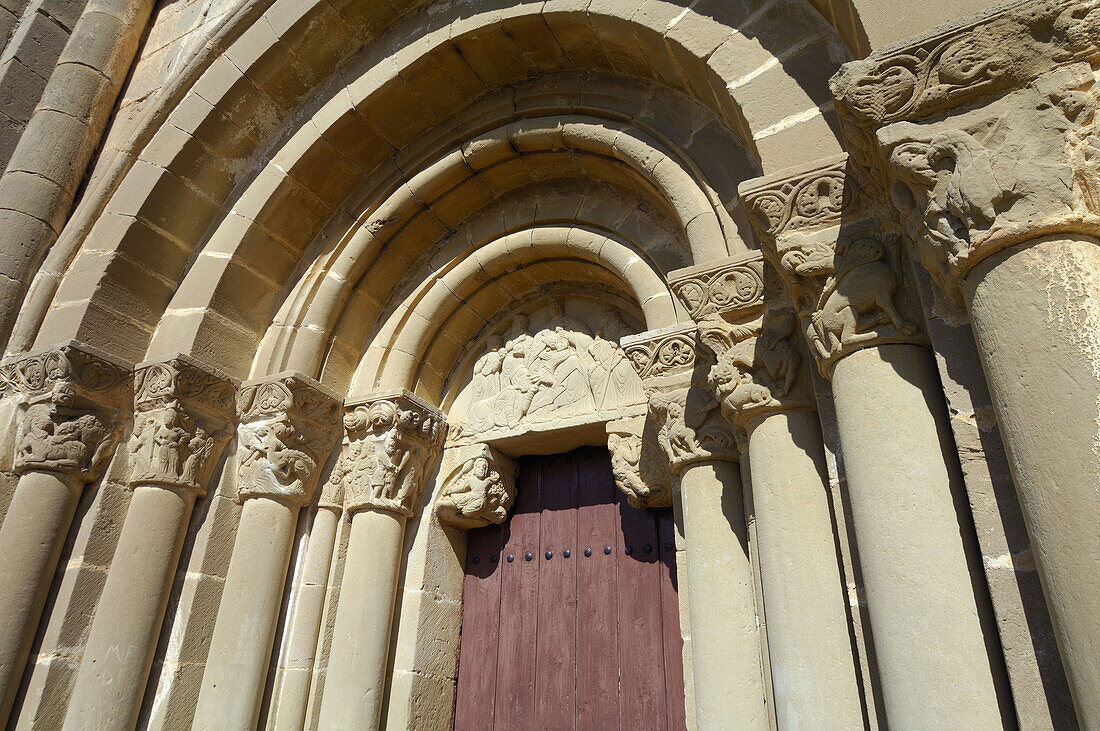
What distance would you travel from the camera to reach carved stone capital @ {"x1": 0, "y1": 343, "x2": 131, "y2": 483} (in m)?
3.43

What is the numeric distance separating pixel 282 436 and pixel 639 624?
6.42 feet

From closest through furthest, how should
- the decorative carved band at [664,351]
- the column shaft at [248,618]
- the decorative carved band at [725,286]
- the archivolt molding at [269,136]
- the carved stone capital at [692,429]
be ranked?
the decorative carved band at [725,286] → the carved stone capital at [692,429] → the decorative carved band at [664,351] → the column shaft at [248,618] → the archivolt molding at [269,136]

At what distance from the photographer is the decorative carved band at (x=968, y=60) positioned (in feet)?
5.46

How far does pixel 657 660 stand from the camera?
314cm

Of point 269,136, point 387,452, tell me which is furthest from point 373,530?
point 269,136

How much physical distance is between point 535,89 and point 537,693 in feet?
10.1

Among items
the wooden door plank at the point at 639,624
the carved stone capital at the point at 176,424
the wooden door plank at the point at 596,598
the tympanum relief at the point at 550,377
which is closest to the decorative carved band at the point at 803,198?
the tympanum relief at the point at 550,377

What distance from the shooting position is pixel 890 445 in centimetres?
190

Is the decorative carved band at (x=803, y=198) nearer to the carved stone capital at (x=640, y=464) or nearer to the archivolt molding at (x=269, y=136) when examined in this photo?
the carved stone capital at (x=640, y=464)

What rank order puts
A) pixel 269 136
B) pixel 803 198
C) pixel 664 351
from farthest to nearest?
pixel 269 136 < pixel 664 351 < pixel 803 198

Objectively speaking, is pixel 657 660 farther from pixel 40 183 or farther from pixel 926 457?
pixel 40 183

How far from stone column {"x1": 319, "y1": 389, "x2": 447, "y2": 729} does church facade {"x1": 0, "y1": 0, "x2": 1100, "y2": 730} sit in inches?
0.8

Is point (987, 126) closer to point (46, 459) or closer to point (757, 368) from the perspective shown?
point (757, 368)

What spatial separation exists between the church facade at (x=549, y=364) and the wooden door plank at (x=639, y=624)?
0.02m
